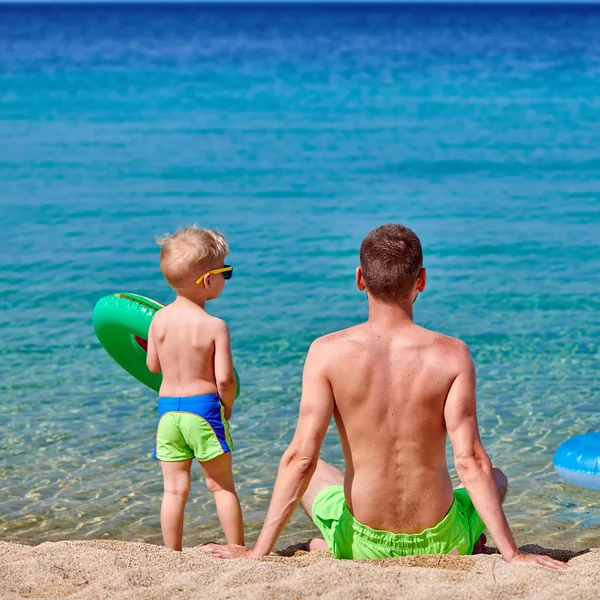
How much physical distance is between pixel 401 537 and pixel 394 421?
461 millimetres

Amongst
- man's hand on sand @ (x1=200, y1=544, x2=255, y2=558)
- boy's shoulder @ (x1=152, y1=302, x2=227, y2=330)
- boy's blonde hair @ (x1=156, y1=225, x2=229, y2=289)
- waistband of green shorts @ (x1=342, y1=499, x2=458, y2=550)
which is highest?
boy's blonde hair @ (x1=156, y1=225, x2=229, y2=289)

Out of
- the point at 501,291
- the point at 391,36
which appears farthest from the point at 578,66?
the point at 501,291

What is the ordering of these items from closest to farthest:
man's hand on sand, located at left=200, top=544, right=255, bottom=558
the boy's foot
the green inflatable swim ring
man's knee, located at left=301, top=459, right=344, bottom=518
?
man's hand on sand, located at left=200, top=544, right=255, bottom=558, the boy's foot, man's knee, located at left=301, top=459, right=344, bottom=518, the green inflatable swim ring

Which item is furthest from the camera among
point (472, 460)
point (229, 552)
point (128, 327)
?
point (128, 327)

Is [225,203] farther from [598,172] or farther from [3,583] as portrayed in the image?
[3,583]

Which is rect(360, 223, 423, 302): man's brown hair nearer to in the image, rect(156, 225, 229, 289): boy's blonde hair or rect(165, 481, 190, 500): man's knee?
→ rect(156, 225, 229, 289): boy's blonde hair

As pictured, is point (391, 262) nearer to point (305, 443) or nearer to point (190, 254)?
point (305, 443)

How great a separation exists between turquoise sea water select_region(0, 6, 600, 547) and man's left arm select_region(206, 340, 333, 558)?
5.68 feet

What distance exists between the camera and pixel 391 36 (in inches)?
2303

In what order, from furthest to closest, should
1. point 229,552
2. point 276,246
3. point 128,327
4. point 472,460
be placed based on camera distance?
point 276,246 < point 128,327 < point 229,552 < point 472,460

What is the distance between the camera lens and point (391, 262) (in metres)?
3.43

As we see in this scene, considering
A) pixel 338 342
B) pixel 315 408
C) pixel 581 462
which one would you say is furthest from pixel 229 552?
pixel 581 462

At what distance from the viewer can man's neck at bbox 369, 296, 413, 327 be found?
3.50 metres

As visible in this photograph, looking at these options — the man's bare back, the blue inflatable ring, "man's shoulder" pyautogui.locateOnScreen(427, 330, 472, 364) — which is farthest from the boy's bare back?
the blue inflatable ring
